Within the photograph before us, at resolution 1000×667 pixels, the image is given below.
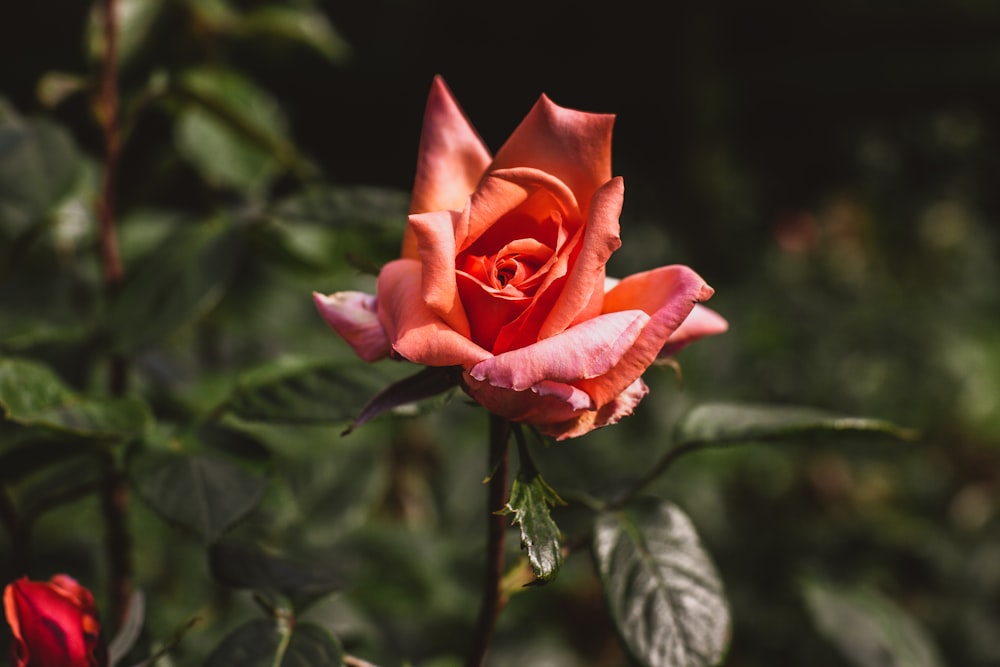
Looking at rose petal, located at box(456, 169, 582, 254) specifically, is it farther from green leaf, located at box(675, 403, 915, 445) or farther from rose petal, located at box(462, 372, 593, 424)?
green leaf, located at box(675, 403, 915, 445)

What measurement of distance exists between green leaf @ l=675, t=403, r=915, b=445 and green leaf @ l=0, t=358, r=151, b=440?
382 millimetres

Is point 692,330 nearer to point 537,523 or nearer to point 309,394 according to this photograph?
point 537,523

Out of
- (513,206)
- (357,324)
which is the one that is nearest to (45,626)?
(357,324)

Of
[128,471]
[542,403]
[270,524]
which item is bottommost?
[270,524]

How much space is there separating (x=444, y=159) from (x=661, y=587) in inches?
11.4

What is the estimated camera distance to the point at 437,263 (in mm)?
404

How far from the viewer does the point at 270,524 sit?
26.9 inches

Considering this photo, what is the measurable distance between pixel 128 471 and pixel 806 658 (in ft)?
2.99

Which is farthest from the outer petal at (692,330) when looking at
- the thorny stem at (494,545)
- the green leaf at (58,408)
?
the green leaf at (58,408)

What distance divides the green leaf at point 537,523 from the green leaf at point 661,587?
0.42ft

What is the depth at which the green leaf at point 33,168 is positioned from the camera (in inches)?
28.1

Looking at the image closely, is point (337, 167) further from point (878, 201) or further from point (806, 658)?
point (806, 658)

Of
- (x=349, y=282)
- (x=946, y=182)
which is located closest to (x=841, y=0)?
(x=946, y=182)

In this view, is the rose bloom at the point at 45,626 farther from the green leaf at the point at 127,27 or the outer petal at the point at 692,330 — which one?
the green leaf at the point at 127,27
